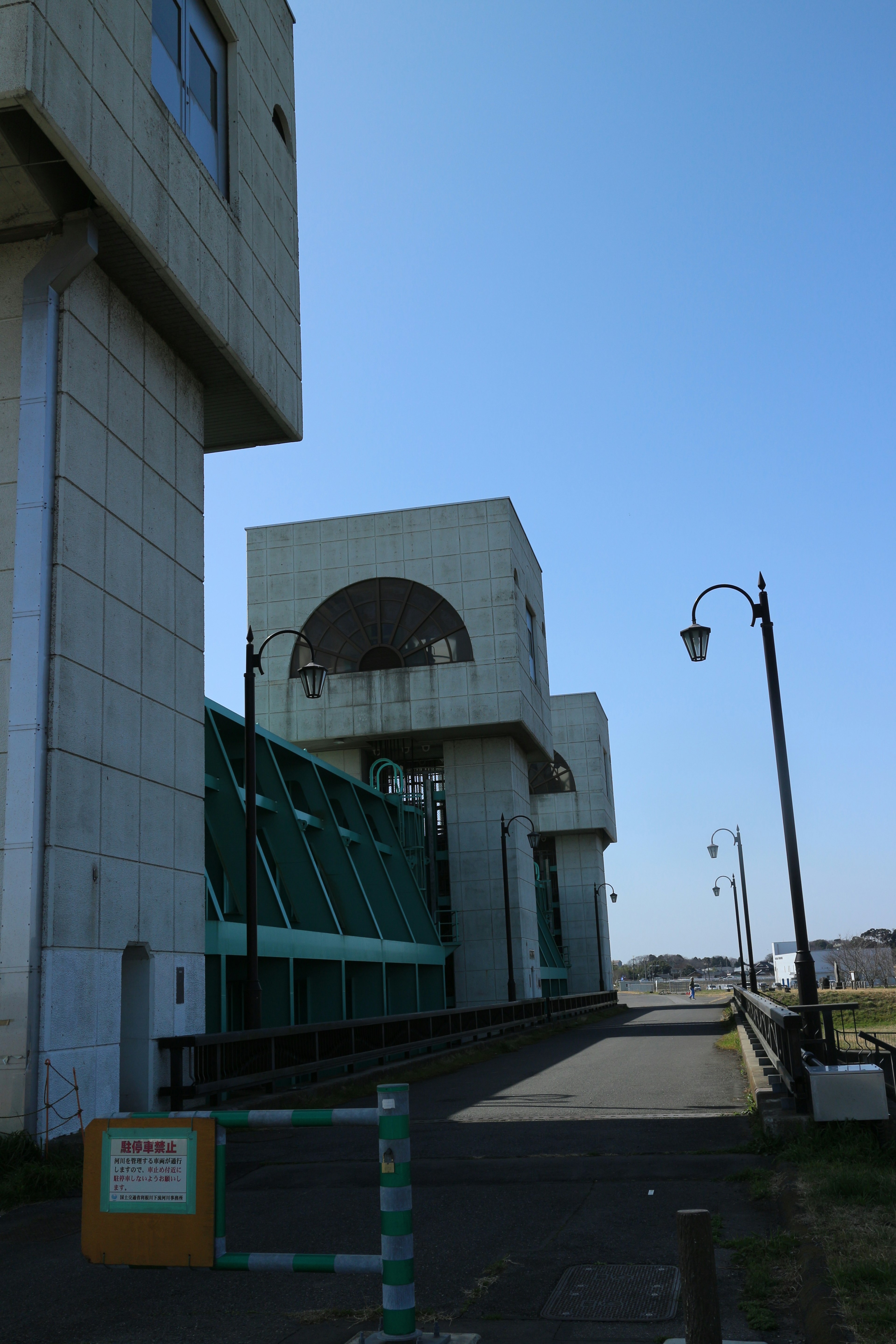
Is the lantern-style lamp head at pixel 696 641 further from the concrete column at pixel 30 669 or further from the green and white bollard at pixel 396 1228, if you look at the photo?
the green and white bollard at pixel 396 1228

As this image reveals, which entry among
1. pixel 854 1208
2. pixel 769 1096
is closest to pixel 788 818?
pixel 769 1096

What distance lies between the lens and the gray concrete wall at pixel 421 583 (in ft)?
141

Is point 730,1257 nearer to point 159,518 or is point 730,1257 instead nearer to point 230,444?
point 159,518

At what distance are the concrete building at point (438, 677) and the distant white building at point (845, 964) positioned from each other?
82.4m

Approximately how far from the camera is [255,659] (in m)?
19.2

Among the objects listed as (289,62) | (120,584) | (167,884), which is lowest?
(167,884)

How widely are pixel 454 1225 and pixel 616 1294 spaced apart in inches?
86.0

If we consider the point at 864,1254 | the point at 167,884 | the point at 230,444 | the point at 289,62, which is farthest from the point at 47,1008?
the point at 289,62

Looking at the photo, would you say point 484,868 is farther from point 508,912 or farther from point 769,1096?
point 769,1096

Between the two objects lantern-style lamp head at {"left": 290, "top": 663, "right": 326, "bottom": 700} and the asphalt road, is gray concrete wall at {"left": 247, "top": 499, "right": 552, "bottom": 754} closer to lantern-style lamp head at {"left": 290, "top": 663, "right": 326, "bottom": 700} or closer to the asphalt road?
lantern-style lamp head at {"left": 290, "top": 663, "right": 326, "bottom": 700}

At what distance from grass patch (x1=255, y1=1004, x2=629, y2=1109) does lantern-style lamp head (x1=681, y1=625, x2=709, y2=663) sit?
25.2 feet

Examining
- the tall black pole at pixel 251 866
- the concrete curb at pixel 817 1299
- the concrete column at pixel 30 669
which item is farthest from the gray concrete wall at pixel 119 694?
the concrete curb at pixel 817 1299

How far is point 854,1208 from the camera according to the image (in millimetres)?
7277

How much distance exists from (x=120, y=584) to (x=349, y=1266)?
1131cm
